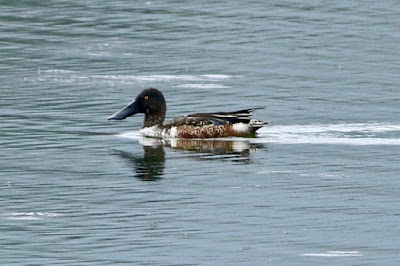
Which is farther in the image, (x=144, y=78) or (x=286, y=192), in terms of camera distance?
(x=144, y=78)

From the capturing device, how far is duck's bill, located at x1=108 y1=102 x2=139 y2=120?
1046 inches

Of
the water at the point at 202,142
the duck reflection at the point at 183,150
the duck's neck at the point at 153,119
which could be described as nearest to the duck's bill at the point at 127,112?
the water at the point at 202,142

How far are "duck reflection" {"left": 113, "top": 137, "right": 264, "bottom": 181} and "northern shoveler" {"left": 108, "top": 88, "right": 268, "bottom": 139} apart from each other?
125 mm

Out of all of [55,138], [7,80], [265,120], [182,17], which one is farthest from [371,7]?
[55,138]

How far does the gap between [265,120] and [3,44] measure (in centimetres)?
1392

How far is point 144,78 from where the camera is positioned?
33.6 m

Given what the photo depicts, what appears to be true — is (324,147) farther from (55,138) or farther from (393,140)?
(55,138)

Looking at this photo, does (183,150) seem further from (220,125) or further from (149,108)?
(149,108)

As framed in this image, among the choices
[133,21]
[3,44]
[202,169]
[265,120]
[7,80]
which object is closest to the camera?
[202,169]

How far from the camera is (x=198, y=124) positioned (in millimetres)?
25391

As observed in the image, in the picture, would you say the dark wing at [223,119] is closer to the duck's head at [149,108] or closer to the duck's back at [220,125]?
the duck's back at [220,125]

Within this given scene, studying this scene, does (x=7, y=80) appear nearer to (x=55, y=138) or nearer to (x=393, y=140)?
(x=55, y=138)

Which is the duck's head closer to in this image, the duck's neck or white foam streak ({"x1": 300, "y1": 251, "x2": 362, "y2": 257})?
the duck's neck

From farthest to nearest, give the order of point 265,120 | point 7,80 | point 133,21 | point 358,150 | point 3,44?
point 133,21 → point 3,44 → point 7,80 → point 265,120 → point 358,150
